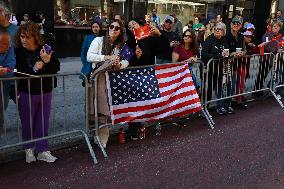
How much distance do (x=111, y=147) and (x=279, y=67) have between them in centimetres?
527

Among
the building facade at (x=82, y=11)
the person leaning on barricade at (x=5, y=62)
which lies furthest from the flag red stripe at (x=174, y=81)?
the building facade at (x=82, y=11)

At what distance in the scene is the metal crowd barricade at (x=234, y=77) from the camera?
7.24 m

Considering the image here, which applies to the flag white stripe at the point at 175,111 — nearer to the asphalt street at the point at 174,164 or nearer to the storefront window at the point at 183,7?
the asphalt street at the point at 174,164

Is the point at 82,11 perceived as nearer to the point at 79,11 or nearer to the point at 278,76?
the point at 79,11

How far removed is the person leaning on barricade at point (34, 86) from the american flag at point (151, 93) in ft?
2.99

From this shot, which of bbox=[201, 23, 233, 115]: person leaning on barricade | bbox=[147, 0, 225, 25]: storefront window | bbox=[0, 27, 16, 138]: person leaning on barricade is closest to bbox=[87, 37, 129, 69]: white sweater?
bbox=[0, 27, 16, 138]: person leaning on barricade

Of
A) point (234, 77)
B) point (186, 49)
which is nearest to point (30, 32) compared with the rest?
point (186, 49)

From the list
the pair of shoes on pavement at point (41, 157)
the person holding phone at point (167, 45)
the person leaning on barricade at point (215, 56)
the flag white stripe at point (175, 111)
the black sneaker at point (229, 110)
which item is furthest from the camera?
the black sneaker at point (229, 110)

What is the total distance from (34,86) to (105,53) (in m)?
1.19

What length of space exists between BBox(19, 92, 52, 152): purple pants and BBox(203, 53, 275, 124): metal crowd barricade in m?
3.24

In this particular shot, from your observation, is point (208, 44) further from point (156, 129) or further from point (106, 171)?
point (106, 171)

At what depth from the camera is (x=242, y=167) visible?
488 centimetres

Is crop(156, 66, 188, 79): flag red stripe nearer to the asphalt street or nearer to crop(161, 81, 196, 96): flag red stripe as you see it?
crop(161, 81, 196, 96): flag red stripe

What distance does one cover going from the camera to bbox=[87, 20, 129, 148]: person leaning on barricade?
17.3ft
